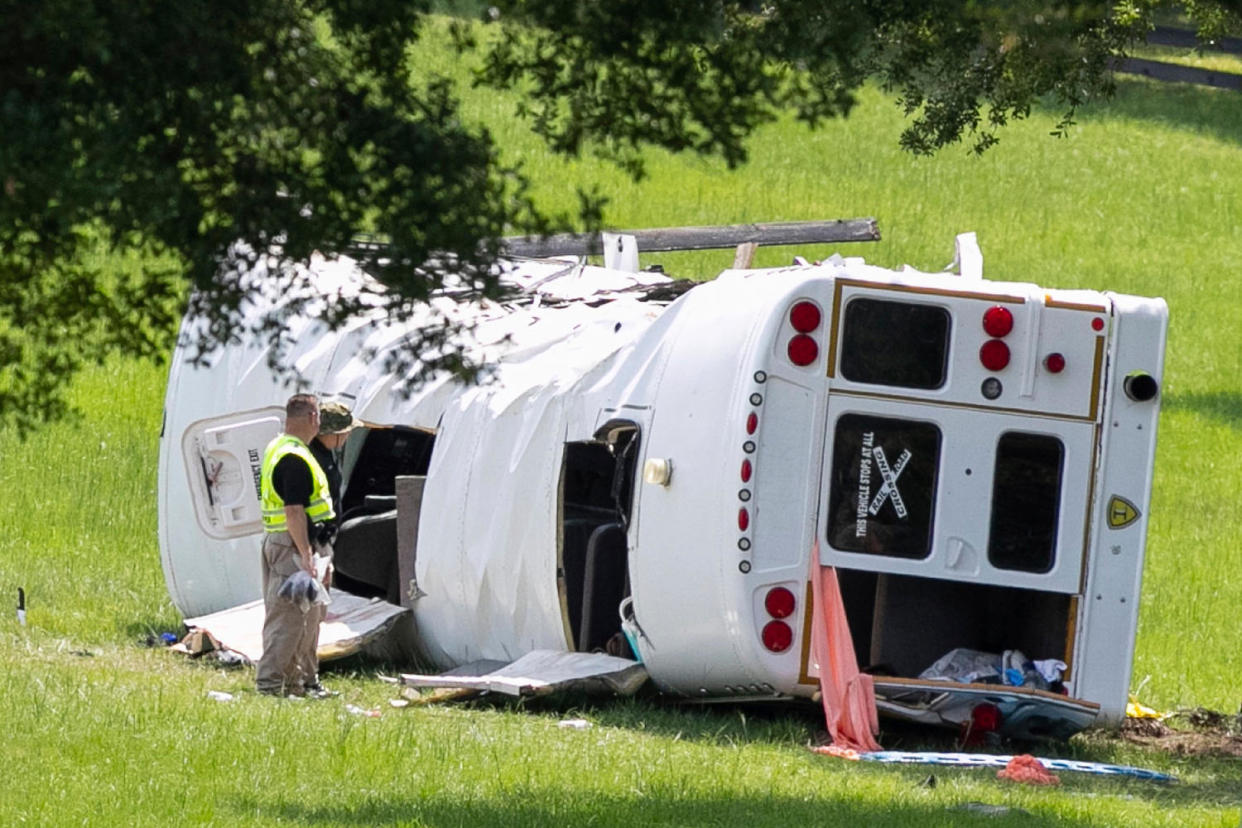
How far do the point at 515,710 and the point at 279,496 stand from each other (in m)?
1.70

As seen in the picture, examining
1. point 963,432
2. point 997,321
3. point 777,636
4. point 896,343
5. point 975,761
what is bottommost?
point 975,761

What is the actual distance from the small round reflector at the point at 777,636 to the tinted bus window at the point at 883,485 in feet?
1.55

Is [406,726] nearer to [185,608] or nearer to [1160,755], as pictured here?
[1160,755]

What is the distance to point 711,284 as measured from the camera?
1107cm

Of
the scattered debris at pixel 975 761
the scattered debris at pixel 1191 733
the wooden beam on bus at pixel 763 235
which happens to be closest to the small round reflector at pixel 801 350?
the scattered debris at pixel 975 761

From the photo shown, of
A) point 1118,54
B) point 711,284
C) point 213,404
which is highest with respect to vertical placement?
point 1118,54

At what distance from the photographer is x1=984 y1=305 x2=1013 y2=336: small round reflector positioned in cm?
1045

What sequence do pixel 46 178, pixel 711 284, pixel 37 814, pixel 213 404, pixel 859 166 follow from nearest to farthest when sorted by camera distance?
pixel 46 178
pixel 37 814
pixel 711 284
pixel 213 404
pixel 859 166

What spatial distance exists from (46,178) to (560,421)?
A: 673 cm

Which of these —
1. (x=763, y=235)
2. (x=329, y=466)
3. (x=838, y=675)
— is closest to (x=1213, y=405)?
(x=763, y=235)

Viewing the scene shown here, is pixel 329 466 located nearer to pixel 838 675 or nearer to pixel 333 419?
pixel 333 419

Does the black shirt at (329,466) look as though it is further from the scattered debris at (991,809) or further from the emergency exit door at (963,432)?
the scattered debris at (991,809)

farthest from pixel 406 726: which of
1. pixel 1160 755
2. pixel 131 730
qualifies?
pixel 1160 755

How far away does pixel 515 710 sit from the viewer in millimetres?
11211
